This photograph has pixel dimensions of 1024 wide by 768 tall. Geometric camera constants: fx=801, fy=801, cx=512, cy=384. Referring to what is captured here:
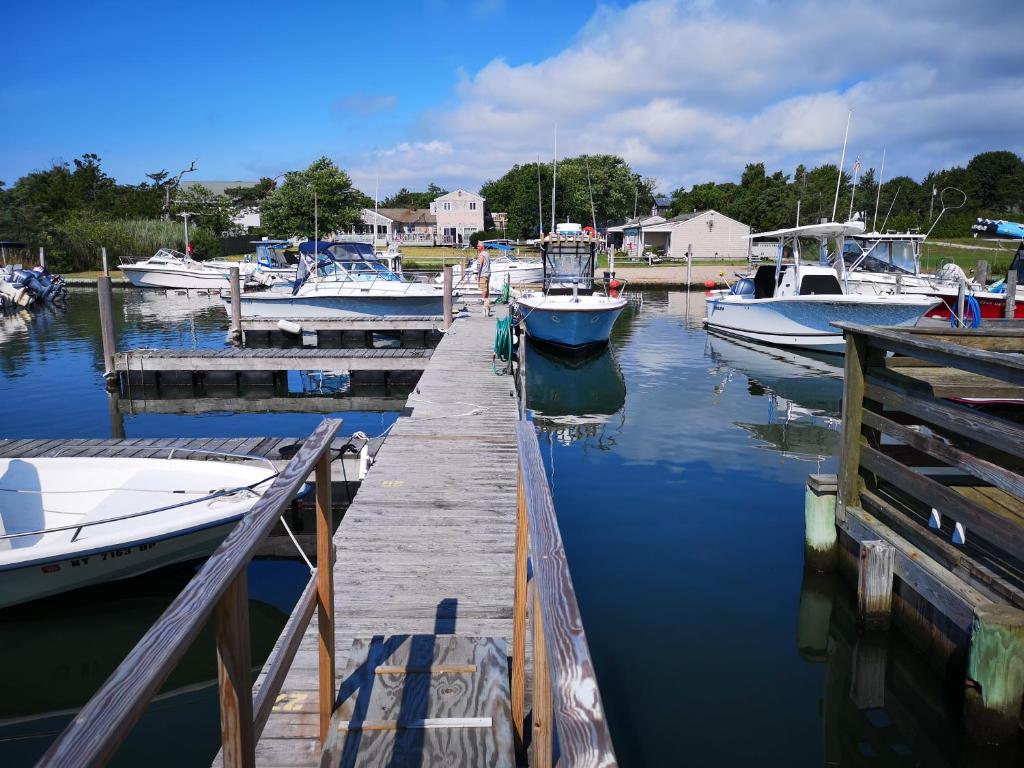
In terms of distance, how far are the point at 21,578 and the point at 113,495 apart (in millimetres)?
1078

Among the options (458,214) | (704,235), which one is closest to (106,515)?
(704,235)

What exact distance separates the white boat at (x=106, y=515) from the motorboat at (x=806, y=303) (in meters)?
16.6

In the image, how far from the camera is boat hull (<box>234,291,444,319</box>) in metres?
23.7

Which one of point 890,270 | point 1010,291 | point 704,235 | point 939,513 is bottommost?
point 939,513

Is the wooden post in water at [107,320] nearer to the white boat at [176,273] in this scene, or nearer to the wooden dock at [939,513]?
the wooden dock at [939,513]

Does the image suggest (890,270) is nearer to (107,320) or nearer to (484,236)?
(107,320)

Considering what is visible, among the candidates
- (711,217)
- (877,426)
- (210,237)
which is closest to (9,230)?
(210,237)

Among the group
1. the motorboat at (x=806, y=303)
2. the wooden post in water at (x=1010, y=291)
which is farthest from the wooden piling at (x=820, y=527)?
the motorboat at (x=806, y=303)

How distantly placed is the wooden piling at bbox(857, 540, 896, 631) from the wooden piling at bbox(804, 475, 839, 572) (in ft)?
2.83

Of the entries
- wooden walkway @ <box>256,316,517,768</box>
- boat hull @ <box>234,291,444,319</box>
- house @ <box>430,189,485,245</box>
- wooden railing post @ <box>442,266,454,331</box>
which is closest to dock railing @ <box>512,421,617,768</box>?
wooden walkway @ <box>256,316,517,768</box>

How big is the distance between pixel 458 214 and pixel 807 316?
70.3m

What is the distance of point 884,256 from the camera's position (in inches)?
925

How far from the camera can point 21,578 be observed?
6.03 metres

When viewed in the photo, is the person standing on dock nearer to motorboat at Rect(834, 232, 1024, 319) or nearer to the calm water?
the calm water
